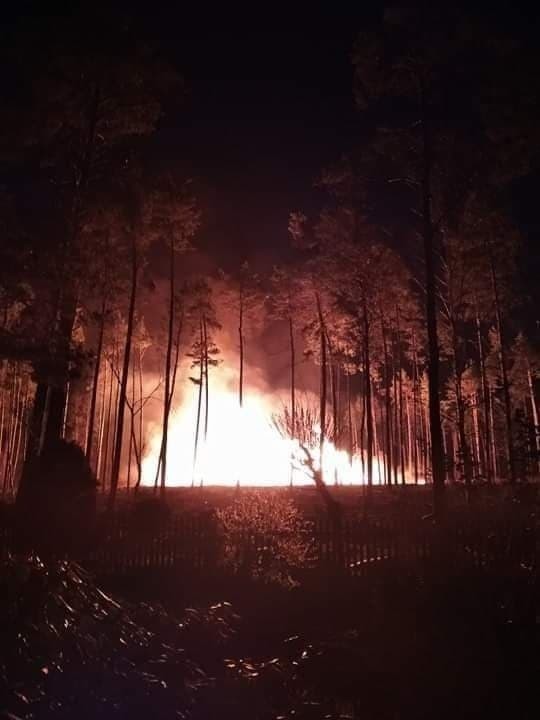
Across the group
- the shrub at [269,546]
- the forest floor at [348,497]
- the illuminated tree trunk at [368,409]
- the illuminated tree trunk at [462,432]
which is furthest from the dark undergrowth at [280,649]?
the illuminated tree trunk at [368,409]

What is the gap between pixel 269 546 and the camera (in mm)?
13469

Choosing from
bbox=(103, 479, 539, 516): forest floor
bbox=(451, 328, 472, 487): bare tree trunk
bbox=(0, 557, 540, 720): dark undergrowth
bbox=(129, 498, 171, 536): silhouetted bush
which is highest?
bbox=(451, 328, 472, 487): bare tree trunk

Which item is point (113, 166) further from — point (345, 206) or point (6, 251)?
point (345, 206)

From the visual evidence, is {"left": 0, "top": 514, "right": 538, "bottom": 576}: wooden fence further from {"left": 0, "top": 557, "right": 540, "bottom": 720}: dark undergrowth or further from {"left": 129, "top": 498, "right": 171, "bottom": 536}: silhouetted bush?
{"left": 0, "top": 557, "right": 540, "bottom": 720}: dark undergrowth

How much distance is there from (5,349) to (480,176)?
43.5 ft

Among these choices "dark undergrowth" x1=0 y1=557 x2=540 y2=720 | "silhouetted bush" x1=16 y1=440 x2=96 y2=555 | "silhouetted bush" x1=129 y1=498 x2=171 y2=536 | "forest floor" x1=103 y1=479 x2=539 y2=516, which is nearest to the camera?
"dark undergrowth" x1=0 y1=557 x2=540 y2=720

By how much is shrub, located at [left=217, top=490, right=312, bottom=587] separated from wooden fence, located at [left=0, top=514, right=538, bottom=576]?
0.04 metres

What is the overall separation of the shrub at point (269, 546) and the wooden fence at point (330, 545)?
0.12ft

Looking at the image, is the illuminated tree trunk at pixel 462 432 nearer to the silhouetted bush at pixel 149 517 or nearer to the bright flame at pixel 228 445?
the silhouetted bush at pixel 149 517

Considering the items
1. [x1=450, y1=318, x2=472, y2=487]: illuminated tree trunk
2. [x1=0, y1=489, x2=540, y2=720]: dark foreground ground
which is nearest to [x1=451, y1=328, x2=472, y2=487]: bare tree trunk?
[x1=450, y1=318, x2=472, y2=487]: illuminated tree trunk

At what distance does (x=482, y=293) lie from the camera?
28422mm

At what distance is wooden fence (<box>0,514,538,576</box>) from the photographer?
1130cm

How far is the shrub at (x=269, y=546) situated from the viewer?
1266 cm

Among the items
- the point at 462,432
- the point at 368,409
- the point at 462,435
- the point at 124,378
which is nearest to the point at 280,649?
the point at 462,435
